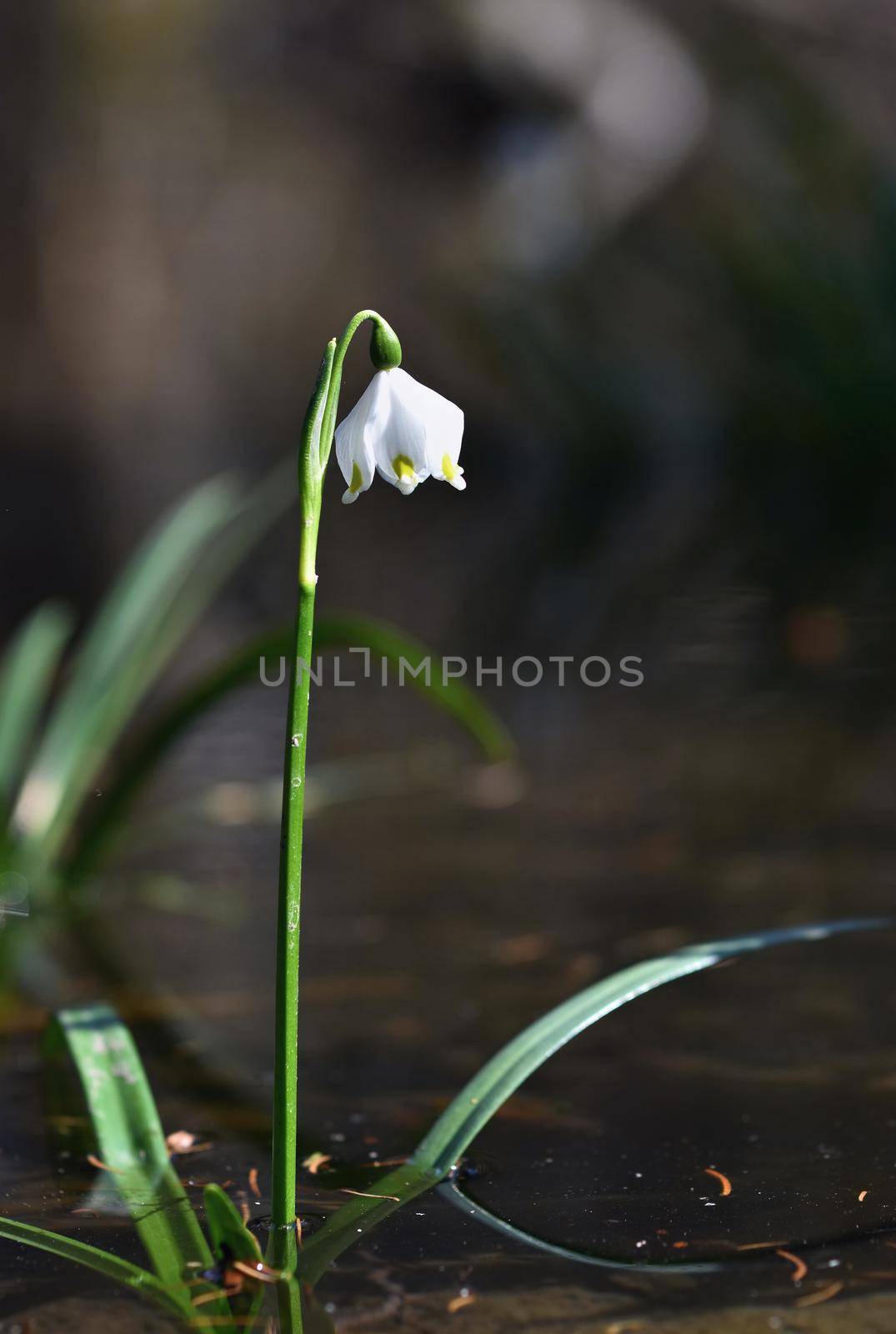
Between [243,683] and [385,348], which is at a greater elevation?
[243,683]

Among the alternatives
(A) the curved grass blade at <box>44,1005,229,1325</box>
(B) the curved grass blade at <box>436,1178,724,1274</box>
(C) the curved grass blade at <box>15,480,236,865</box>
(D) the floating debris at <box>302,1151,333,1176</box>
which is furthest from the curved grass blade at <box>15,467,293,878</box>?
(B) the curved grass blade at <box>436,1178,724,1274</box>

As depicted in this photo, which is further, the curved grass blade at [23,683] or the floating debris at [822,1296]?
the curved grass blade at [23,683]

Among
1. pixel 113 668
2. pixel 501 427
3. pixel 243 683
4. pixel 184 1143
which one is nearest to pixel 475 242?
pixel 501 427

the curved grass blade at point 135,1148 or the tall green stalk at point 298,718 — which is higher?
the tall green stalk at point 298,718

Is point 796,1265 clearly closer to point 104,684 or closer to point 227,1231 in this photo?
point 227,1231

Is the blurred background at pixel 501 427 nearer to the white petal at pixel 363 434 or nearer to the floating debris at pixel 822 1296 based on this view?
the floating debris at pixel 822 1296

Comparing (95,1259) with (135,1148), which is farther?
(135,1148)

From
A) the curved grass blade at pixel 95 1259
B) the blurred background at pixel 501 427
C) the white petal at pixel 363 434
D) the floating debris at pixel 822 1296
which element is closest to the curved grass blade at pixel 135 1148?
the curved grass blade at pixel 95 1259
